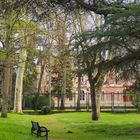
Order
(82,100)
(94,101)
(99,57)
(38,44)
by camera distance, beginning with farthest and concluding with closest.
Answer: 1. (82,100)
2. (94,101)
3. (38,44)
4. (99,57)

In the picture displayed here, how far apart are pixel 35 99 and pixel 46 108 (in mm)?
9992

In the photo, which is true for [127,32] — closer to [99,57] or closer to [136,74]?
[99,57]

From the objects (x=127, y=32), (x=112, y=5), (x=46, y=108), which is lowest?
(x=46, y=108)

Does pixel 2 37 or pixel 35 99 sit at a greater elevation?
pixel 2 37

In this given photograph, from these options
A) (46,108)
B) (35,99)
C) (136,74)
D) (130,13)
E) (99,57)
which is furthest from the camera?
(35,99)

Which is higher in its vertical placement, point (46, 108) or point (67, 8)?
point (67, 8)

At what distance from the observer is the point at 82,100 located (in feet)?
269

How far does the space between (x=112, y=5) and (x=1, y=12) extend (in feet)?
18.8

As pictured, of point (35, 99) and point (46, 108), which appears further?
point (35, 99)

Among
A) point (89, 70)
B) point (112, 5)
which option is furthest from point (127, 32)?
point (89, 70)

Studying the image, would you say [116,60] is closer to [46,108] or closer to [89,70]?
[89,70]

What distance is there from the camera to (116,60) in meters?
25.7

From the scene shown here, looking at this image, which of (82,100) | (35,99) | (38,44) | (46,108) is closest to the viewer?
(38,44)

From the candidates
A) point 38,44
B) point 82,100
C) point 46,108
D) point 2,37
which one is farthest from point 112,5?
point 82,100
